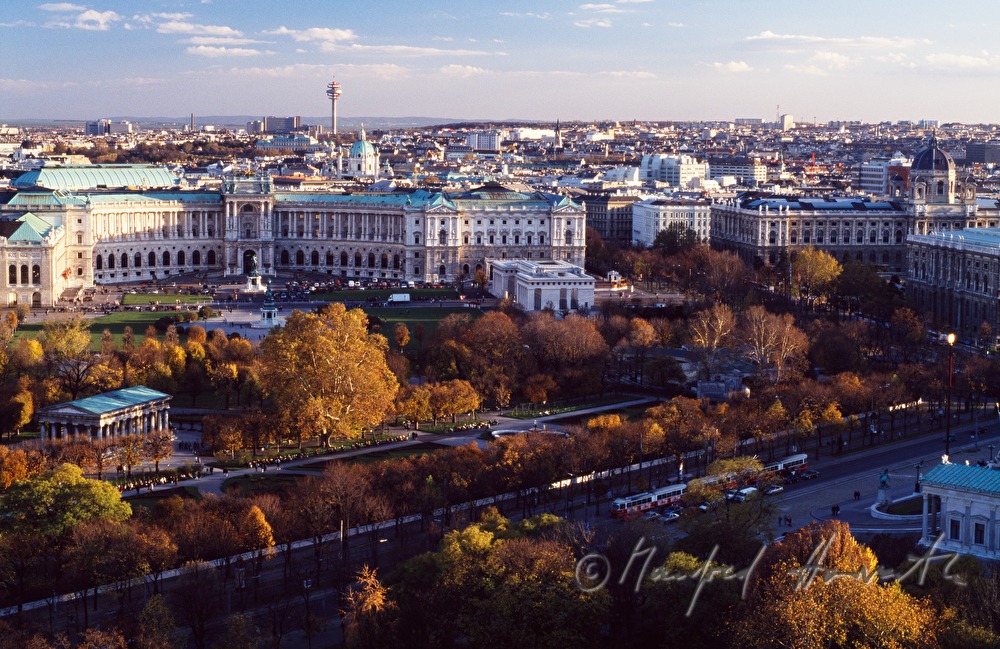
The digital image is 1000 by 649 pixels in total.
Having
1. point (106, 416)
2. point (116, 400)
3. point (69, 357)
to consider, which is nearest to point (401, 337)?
point (69, 357)

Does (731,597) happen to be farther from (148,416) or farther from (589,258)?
(589,258)

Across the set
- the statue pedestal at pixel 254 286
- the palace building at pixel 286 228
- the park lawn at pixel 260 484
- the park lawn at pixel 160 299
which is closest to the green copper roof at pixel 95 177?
the palace building at pixel 286 228

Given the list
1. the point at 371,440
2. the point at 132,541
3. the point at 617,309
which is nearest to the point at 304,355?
the point at 371,440

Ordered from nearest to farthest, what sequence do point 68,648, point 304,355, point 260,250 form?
point 68,648 < point 304,355 < point 260,250

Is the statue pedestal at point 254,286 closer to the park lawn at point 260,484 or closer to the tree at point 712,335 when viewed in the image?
the tree at point 712,335

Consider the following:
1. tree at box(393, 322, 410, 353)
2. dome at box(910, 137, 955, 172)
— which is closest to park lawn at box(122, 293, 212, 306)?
tree at box(393, 322, 410, 353)

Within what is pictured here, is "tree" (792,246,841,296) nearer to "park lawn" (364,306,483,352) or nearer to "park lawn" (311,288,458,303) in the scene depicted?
"park lawn" (364,306,483,352)

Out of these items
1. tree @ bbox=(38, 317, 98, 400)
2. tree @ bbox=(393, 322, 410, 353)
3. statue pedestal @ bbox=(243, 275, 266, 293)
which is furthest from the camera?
statue pedestal @ bbox=(243, 275, 266, 293)

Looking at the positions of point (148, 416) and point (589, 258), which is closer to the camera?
point (148, 416)
